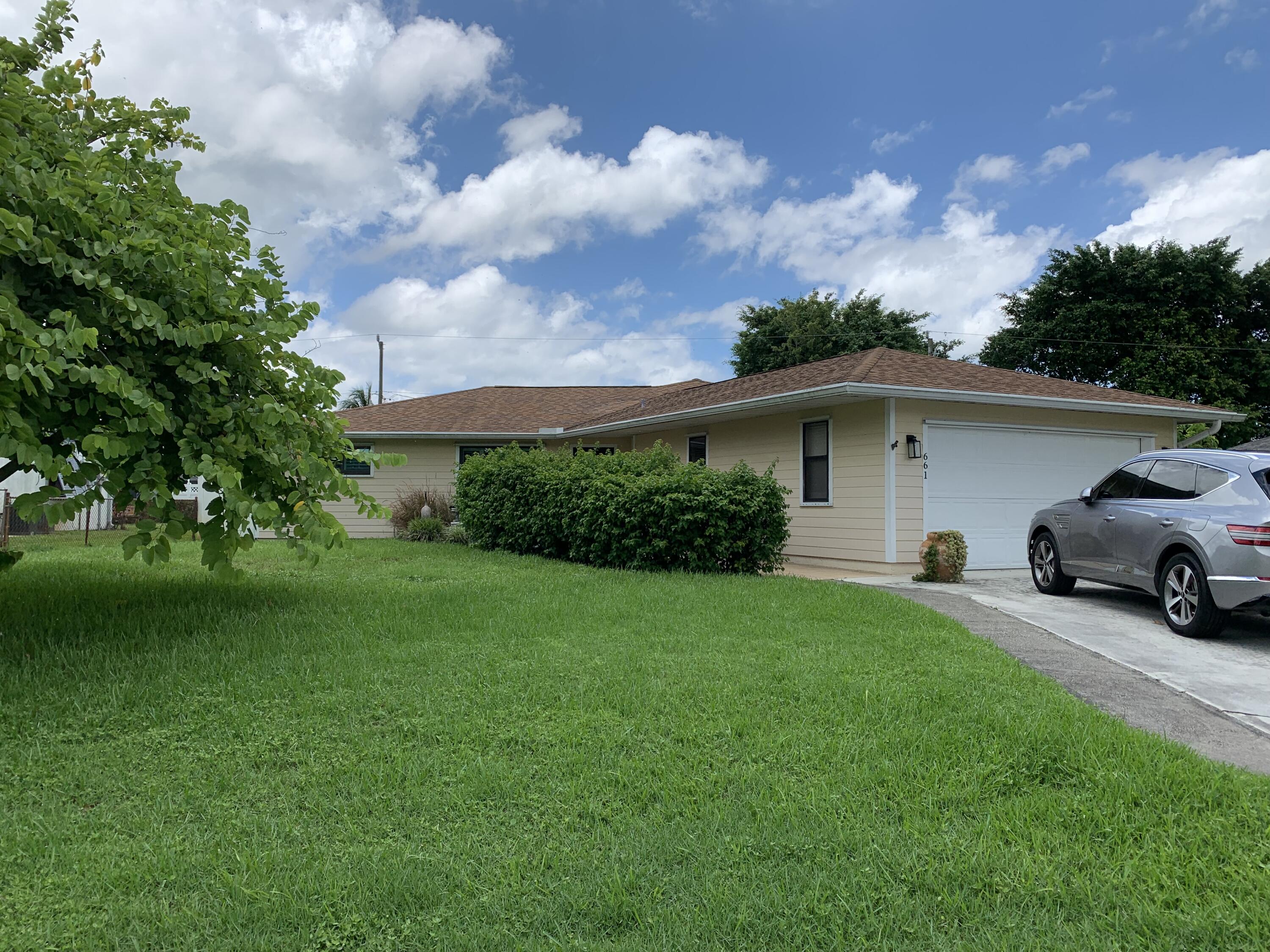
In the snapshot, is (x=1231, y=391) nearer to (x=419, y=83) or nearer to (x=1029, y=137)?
(x=1029, y=137)

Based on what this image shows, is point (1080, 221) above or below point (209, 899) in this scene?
above

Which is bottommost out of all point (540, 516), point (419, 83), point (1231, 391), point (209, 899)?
point (209, 899)

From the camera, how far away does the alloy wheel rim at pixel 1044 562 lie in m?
9.28

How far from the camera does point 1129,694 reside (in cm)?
506

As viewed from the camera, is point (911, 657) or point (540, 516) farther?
point (540, 516)

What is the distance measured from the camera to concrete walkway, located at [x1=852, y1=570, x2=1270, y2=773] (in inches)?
176

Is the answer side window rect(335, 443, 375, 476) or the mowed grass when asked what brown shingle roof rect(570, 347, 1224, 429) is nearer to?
the mowed grass

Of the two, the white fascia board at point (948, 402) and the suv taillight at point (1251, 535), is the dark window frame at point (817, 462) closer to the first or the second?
the white fascia board at point (948, 402)

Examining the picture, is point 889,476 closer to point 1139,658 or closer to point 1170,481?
point 1170,481

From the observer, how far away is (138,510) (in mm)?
5195

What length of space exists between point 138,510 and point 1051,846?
5.40 m

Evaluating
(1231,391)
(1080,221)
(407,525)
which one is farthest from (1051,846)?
(1231,391)

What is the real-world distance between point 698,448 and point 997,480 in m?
6.01

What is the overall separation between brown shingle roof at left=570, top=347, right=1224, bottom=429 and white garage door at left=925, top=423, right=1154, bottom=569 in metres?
0.63
